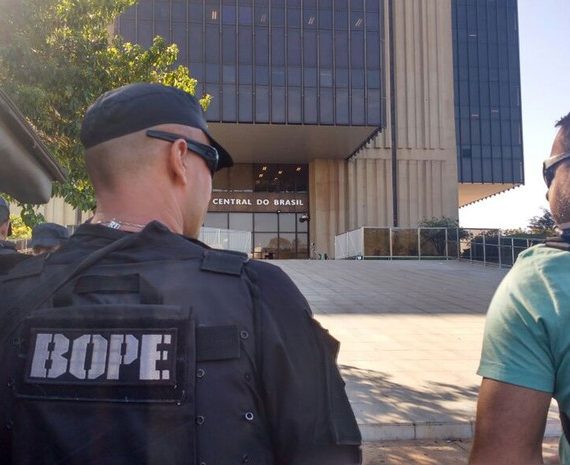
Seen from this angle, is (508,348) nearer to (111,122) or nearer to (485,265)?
(111,122)

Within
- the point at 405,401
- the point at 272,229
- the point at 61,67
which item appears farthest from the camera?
the point at 272,229

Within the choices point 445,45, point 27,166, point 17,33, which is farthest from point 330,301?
point 445,45

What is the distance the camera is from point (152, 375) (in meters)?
1.22

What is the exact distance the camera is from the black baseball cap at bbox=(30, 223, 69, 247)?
5.35 metres

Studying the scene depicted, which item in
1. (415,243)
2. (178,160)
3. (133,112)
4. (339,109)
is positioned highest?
(339,109)

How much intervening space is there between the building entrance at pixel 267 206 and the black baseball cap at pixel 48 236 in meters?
33.4

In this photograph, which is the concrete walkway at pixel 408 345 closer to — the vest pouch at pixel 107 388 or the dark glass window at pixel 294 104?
the vest pouch at pixel 107 388

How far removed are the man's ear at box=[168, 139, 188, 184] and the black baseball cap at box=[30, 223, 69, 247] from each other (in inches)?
165

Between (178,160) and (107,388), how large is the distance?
58cm

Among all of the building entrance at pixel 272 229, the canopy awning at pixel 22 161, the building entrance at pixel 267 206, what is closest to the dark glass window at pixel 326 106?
the building entrance at pixel 267 206

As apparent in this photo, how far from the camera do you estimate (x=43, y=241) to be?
211 inches

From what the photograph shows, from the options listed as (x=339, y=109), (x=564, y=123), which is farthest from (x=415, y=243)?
(x=564, y=123)

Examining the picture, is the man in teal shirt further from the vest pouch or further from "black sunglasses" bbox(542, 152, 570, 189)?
the vest pouch

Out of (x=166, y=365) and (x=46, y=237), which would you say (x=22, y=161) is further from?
Result: (x=46, y=237)
